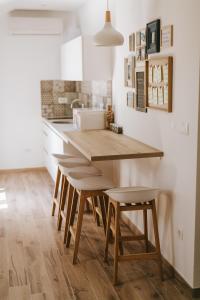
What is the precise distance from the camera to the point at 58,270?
3.45 metres

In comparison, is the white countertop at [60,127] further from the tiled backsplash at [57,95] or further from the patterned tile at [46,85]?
the patterned tile at [46,85]

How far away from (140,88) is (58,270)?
70.2 inches

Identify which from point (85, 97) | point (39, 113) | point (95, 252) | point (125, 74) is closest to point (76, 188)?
point (95, 252)

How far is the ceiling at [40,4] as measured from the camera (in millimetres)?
5758

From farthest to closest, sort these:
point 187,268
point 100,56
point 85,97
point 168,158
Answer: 1. point 85,97
2. point 100,56
3. point 168,158
4. point 187,268

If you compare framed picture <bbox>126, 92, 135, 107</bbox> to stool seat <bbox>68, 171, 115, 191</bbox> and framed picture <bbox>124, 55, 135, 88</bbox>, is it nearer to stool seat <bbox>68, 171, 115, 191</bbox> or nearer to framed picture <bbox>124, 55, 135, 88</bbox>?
framed picture <bbox>124, 55, 135, 88</bbox>

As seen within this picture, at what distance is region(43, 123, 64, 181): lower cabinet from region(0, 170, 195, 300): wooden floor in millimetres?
981

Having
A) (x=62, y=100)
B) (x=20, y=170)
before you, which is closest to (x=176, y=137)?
(x=62, y=100)

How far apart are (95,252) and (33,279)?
0.69m

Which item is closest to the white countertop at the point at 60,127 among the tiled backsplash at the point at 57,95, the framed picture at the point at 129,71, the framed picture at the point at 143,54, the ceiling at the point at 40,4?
the tiled backsplash at the point at 57,95

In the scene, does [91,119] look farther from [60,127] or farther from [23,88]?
[23,88]

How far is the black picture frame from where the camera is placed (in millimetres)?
3359

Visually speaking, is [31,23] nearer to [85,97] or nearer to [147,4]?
[85,97]

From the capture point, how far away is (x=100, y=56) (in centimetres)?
486
